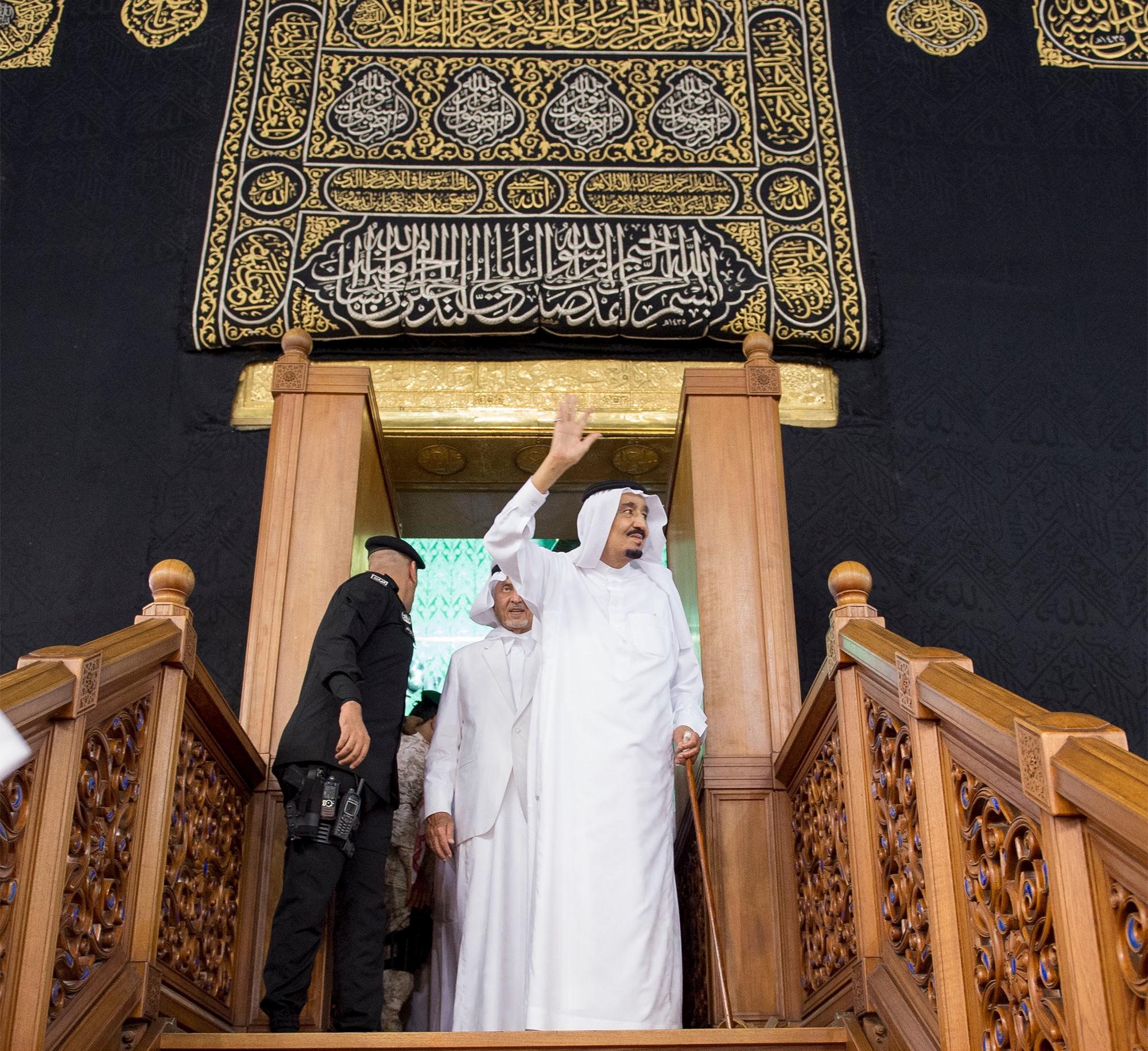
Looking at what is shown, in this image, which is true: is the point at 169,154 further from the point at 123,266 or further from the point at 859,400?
the point at 859,400

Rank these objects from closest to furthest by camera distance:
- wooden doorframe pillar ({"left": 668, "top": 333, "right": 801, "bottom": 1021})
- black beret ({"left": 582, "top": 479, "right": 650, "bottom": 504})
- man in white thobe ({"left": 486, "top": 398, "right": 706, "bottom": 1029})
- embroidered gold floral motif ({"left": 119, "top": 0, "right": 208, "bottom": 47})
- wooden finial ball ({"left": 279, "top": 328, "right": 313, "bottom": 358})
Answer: man in white thobe ({"left": 486, "top": 398, "right": 706, "bottom": 1029}), wooden doorframe pillar ({"left": 668, "top": 333, "right": 801, "bottom": 1021}), black beret ({"left": 582, "top": 479, "right": 650, "bottom": 504}), wooden finial ball ({"left": 279, "top": 328, "right": 313, "bottom": 358}), embroidered gold floral motif ({"left": 119, "top": 0, "right": 208, "bottom": 47})

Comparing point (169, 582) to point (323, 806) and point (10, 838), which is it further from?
point (10, 838)

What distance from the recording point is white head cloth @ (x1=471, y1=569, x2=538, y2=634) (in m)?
4.34

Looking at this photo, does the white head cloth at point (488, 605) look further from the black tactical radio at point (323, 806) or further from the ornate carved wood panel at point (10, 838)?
the ornate carved wood panel at point (10, 838)

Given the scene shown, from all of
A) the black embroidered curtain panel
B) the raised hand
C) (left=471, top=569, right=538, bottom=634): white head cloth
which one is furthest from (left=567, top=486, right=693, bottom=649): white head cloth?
the black embroidered curtain panel

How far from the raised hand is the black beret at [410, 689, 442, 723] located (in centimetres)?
134

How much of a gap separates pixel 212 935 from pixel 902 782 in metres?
1.76

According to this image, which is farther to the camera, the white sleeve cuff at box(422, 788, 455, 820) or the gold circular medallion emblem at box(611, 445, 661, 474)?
the gold circular medallion emblem at box(611, 445, 661, 474)

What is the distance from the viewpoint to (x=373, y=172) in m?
5.64

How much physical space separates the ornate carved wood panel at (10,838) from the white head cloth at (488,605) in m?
2.20

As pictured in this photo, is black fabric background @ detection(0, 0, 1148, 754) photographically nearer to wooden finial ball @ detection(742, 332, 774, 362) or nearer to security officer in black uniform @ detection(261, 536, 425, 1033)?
wooden finial ball @ detection(742, 332, 774, 362)

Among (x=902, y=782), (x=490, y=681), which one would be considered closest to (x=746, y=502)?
(x=490, y=681)

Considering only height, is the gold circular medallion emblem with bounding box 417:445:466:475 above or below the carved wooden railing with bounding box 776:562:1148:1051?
above

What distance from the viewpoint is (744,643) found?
13.4 ft
